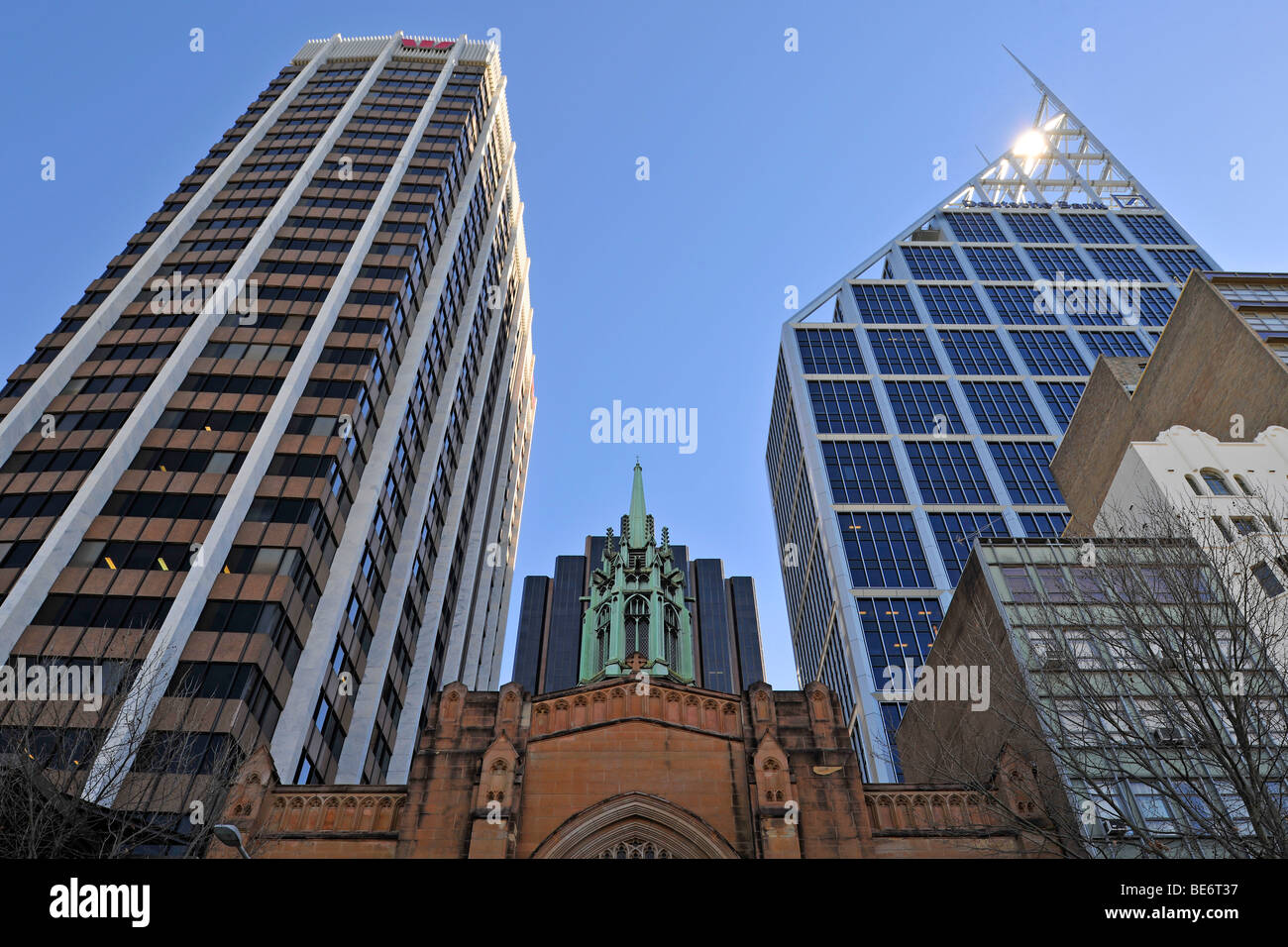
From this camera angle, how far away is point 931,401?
9156cm

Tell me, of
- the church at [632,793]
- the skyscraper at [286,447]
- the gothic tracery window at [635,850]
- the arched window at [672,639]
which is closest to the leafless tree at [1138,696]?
the church at [632,793]

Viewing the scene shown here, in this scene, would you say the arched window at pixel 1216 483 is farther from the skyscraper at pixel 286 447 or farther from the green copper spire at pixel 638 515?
the skyscraper at pixel 286 447

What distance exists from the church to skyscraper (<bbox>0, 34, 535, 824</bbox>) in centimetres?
552

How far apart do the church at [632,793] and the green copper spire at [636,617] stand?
6669 millimetres

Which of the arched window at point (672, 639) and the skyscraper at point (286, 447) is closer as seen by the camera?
the arched window at point (672, 639)

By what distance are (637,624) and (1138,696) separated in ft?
63.3

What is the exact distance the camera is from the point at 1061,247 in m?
113

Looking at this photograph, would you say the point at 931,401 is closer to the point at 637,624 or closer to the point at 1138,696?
the point at 637,624

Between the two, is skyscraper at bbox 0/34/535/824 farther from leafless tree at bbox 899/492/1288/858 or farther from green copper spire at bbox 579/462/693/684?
leafless tree at bbox 899/492/1288/858

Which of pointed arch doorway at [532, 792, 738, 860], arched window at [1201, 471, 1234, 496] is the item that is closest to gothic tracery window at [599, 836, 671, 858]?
pointed arch doorway at [532, 792, 738, 860]

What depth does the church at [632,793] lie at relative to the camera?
65.0 feet

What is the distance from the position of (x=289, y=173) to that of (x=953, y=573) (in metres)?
63.4
